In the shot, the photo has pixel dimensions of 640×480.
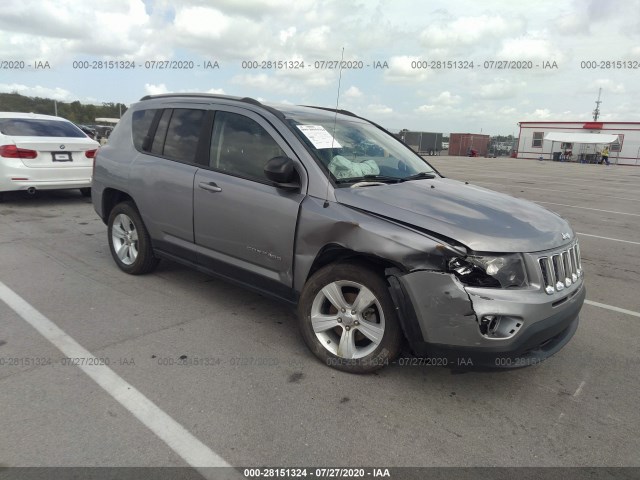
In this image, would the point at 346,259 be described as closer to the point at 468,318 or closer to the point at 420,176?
the point at 468,318

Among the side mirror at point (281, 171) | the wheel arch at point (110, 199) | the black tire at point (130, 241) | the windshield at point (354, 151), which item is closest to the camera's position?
the side mirror at point (281, 171)

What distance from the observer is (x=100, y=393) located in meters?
2.87

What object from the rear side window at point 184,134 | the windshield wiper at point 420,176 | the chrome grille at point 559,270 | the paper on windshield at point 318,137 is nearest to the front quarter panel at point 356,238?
the paper on windshield at point 318,137

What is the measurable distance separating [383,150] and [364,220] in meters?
1.32

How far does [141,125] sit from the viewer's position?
4.81 metres

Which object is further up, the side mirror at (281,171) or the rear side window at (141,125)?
the rear side window at (141,125)

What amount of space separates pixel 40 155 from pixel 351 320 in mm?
7086

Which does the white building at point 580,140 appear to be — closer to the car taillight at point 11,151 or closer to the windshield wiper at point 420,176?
the windshield wiper at point 420,176

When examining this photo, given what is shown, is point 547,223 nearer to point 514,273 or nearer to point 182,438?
point 514,273

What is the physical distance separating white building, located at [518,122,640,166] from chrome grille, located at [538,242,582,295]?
50.5 meters

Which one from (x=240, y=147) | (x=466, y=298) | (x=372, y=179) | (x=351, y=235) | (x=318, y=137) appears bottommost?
(x=466, y=298)

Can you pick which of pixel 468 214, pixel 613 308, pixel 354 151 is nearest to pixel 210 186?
pixel 354 151

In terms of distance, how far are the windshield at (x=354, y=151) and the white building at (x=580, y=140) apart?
49915mm

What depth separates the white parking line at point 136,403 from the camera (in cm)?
239
